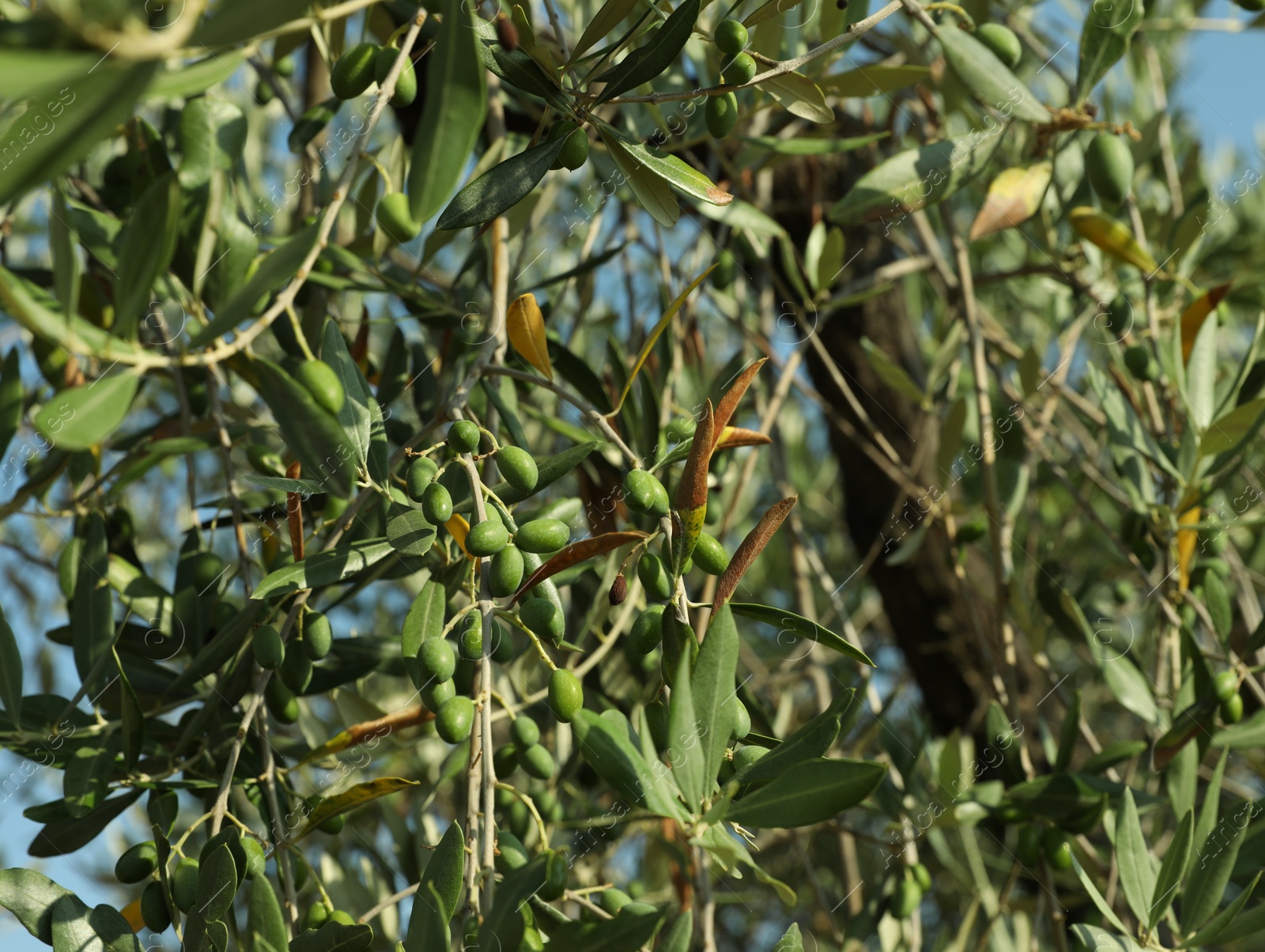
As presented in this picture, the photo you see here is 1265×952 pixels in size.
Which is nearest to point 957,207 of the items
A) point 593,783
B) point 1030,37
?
point 1030,37

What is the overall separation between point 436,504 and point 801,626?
0.34 m

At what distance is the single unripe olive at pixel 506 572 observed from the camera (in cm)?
87

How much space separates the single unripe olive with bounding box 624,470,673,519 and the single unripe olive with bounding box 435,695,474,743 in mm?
225

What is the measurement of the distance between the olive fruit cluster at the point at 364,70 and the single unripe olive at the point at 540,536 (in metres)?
0.48

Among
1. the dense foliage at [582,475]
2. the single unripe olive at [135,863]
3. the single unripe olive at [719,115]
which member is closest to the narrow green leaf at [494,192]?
the dense foliage at [582,475]

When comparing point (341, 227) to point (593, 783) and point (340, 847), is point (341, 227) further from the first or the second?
point (340, 847)

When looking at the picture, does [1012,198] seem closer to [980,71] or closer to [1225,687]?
[980,71]

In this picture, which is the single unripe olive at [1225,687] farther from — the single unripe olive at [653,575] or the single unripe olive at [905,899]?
the single unripe olive at [653,575]

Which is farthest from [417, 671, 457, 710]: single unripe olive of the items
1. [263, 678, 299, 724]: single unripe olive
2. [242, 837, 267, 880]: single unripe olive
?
[263, 678, 299, 724]: single unripe olive

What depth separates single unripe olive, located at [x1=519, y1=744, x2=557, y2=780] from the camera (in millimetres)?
1084

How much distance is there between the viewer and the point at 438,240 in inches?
54.6

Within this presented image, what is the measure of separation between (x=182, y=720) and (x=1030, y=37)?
1846 mm

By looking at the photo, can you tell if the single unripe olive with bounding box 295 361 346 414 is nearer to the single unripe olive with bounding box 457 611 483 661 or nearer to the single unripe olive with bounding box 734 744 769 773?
the single unripe olive with bounding box 457 611 483 661

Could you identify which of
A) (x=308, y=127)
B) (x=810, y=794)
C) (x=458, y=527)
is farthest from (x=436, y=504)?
(x=308, y=127)
